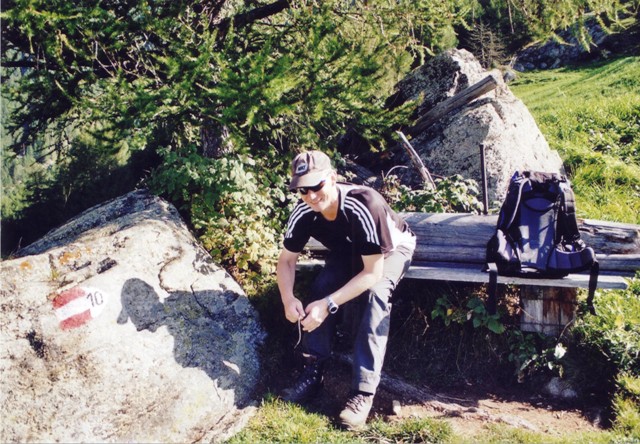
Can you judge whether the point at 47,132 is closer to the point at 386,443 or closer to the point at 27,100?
the point at 27,100

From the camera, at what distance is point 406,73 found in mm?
8367

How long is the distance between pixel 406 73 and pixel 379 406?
224 inches

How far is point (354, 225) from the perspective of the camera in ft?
13.0

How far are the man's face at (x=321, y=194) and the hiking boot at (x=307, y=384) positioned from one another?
4.08 feet

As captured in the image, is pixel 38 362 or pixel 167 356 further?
pixel 167 356

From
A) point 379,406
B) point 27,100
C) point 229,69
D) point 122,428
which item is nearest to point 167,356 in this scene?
point 122,428

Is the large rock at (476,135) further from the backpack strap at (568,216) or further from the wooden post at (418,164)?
the backpack strap at (568,216)

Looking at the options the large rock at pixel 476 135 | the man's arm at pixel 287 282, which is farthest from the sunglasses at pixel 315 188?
the large rock at pixel 476 135

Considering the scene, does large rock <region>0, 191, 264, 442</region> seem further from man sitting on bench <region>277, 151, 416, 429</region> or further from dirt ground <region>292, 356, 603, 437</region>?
dirt ground <region>292, 356, 603, 437</region>

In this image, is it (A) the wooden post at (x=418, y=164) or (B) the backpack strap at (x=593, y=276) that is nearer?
(B) the backpack strap at (x=593, y=276)

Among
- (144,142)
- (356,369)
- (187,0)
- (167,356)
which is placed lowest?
(356,369)

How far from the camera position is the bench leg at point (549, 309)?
15.3ft

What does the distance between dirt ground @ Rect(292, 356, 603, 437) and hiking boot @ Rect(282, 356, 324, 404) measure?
0.39 ft

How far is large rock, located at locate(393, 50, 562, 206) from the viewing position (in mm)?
6750
